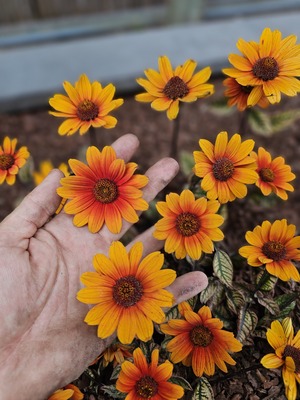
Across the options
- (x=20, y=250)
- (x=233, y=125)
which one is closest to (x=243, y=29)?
(x=233, y=125)

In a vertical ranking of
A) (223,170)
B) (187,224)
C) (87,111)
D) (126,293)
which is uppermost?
(87,111)

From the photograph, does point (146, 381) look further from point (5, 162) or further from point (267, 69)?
point (267, 69)

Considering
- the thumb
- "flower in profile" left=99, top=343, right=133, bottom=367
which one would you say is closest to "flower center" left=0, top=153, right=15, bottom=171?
the thumb

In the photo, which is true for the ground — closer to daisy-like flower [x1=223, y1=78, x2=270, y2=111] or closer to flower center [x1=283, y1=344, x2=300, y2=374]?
daisy-like flower [x1=223, y1=78, x2=270, y2=111]

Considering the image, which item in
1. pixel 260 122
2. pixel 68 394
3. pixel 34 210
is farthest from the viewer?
pixel 260 122

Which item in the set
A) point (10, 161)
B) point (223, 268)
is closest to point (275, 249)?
point (223, 268)

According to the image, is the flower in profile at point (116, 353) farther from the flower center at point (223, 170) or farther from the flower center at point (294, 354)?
the flower center at point (223, 170)
